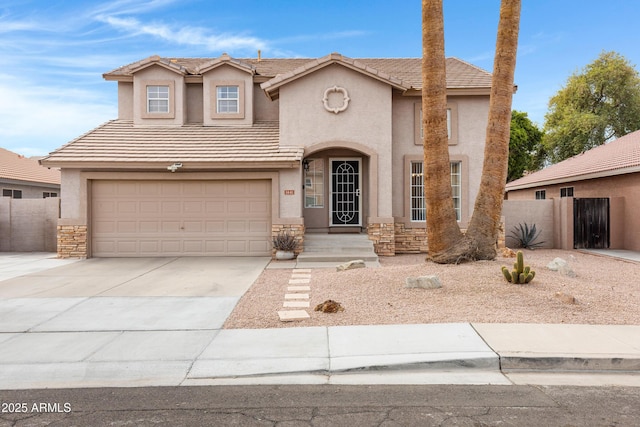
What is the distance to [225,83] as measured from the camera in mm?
16031

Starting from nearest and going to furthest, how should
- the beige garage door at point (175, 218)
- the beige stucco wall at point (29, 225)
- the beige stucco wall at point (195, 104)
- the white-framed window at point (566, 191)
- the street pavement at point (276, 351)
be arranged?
the street pavement at point (276, 351) < the beige garage door at point (175, 218) < the beige stucco wall at point (29, 225) < the beige stucco wall at point (195, 104) < the white-framed window at point (566, 191)

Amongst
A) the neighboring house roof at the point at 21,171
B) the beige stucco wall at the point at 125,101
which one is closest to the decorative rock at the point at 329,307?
the beige stucco wall at the point at 125,101

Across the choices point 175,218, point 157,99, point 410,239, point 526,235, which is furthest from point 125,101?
point 526,235

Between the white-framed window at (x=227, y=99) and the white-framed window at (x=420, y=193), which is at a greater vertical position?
the white-framed window at (x=227, y=99)

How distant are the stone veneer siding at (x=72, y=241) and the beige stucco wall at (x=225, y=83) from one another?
18.7ft

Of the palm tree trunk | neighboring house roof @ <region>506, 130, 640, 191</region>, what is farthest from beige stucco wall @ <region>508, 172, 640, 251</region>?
the palm tree trunk

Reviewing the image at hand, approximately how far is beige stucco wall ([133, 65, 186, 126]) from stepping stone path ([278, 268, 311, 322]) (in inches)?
333

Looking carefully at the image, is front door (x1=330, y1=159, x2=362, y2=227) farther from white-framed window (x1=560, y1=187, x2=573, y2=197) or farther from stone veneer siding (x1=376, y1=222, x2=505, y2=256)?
white-framed window (x1=560, y1=187, x2=573, y2=197)

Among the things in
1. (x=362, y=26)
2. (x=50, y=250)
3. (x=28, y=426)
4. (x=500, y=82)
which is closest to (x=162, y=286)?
(x=28, y=426)

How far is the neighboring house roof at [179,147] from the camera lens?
13.6 metres

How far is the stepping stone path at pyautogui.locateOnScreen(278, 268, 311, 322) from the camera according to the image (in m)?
6.85

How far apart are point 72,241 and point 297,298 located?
9.55 metres

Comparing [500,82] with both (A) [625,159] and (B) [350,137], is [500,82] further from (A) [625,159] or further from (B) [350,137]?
(A) [625,159]

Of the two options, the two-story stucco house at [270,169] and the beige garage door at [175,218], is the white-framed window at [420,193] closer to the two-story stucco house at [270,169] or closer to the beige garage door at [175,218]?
the two-story stucco house at [270,169]
